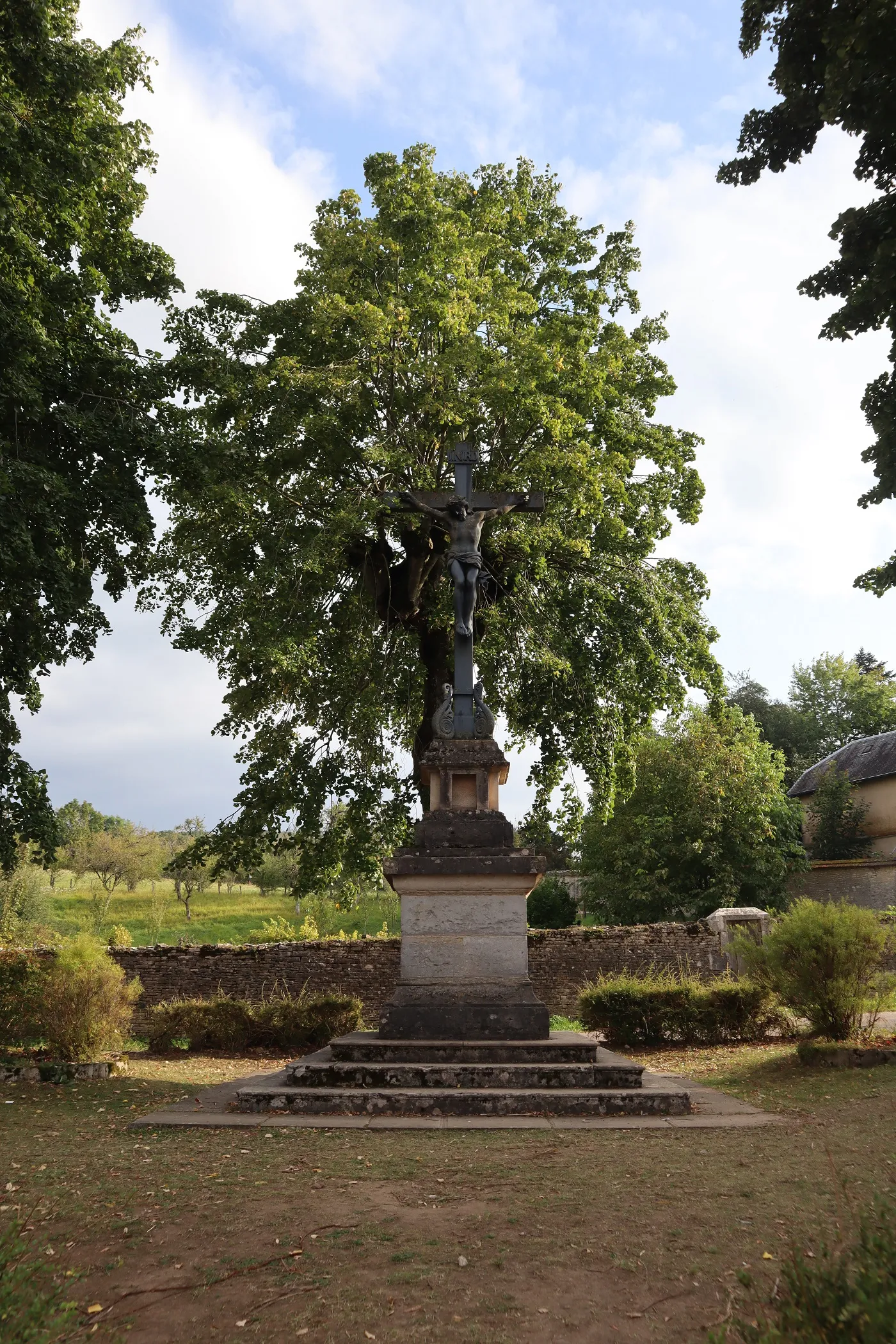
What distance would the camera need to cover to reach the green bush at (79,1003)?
1174 cm

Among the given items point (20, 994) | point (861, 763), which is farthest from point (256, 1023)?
point (861, 763)

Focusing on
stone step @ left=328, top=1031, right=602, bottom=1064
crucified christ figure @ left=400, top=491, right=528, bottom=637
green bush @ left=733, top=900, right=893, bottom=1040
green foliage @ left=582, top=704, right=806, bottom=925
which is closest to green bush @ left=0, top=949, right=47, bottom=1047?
stone step @ left=328, top=1031, right=602, bottom=1064

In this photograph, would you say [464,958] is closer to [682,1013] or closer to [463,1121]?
[463,1121]

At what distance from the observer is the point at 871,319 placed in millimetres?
8328

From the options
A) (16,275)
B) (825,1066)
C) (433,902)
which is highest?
(16,275)

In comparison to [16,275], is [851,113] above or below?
below

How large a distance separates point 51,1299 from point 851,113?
9.14m

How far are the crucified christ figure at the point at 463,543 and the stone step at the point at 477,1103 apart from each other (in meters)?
5.29

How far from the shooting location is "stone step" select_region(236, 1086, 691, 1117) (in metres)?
7.77

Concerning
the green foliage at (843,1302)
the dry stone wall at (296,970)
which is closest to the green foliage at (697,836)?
the dry stone wall at (296,970)

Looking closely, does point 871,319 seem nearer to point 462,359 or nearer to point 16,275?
point 462,359

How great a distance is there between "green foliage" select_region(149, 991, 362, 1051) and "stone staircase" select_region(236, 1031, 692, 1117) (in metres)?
5.28

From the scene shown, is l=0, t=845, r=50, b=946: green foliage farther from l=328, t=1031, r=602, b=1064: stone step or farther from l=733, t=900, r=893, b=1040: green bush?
l=733, t=900, r=893, b=1040: green bush

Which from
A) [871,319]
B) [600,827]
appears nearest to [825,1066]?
[871,319]
